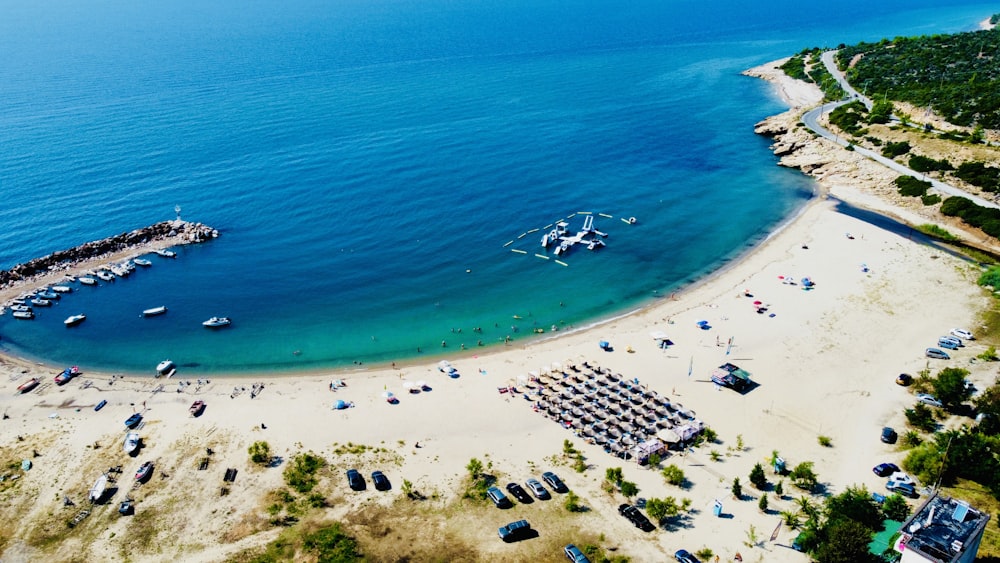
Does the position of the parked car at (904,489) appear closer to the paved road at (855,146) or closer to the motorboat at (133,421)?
the motorboat at (133,421)

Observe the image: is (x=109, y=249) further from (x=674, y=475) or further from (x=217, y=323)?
(x=674, y=475)

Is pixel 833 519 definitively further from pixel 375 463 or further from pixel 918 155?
pixel 918 155

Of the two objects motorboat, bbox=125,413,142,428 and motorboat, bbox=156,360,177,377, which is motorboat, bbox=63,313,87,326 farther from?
motorboat, bbox=125,413,142,428

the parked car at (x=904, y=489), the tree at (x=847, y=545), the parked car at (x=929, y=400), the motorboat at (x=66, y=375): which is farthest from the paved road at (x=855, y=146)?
the motorboat at (x=66, y=375)

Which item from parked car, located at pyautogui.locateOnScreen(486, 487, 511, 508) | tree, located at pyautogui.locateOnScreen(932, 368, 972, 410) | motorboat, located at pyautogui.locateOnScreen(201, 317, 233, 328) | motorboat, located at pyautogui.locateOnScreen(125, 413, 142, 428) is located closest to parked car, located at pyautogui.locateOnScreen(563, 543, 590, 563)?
parked car, located at pyautogui.locateOnScreen(486, 487, 511, 508)

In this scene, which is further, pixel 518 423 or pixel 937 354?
pixel 937 354

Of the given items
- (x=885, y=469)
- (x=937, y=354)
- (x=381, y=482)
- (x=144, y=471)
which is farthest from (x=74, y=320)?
(x=937, y=354)
